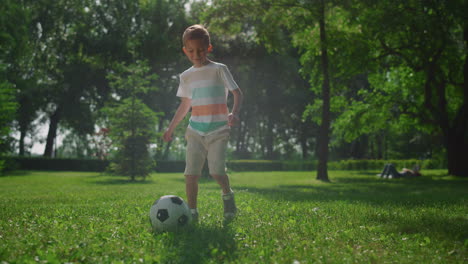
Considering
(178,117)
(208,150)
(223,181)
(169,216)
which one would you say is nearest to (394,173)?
(223,181)

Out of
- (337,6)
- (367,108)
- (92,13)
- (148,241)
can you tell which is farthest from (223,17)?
(92,13)

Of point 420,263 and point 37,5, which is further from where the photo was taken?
point 37,5

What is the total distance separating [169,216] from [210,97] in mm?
1676

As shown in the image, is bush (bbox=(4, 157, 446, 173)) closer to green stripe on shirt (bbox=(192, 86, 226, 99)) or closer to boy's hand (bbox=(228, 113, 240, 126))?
green stripe on shirt (bbox=(192, 86, 226, 99))

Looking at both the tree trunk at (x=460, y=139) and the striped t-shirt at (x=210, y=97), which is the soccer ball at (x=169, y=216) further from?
the tree trunk at (x=460, y=139)

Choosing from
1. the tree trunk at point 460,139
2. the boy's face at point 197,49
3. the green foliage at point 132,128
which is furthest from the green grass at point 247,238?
the tree trunk at point 460,139

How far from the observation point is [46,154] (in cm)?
4231

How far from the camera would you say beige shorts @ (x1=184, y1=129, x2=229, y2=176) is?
5.36m

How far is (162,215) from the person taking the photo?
485cm

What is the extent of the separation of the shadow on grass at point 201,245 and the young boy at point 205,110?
0.82 meters

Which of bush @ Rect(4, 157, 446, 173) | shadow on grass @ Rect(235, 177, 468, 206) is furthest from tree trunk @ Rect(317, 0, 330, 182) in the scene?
bush @ Rect(4, 157, 446, 173)

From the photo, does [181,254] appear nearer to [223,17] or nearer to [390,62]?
[223,17]

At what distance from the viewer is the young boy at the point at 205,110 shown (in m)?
5.33

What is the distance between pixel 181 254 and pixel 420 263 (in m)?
2.19
